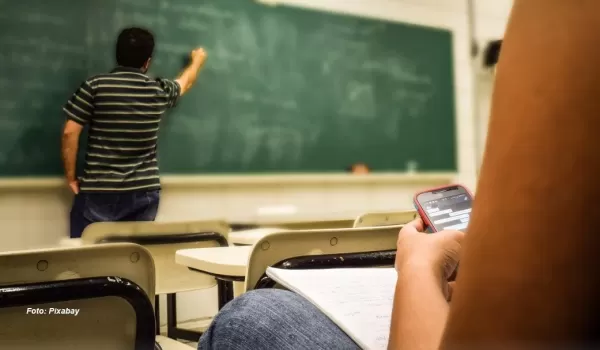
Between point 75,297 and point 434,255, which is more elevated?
point 434,255

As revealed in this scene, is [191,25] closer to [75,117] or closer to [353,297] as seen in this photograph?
[75,117]

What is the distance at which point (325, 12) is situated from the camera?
3.78m

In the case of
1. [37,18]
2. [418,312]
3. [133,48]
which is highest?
[37,18]

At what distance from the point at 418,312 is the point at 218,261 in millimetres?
971

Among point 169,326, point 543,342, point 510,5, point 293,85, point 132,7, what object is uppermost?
point 132,7

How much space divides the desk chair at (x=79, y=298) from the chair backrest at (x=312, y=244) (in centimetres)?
26

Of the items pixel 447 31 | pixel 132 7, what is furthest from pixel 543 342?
pixel 447 31

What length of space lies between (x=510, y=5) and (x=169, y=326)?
2.90 metres

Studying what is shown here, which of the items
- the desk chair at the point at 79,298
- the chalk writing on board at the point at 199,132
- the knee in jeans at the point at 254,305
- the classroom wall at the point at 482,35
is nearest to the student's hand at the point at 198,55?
the chalk writing on board at the point at 199,132

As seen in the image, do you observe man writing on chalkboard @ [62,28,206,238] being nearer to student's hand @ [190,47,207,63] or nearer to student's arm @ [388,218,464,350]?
student's hand @ [190,47,207,63]

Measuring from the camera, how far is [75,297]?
105 cm

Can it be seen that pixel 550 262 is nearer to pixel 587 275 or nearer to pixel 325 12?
pixel 587 275

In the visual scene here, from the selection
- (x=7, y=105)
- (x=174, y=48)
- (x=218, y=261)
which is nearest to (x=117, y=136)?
(x=7, y=105)

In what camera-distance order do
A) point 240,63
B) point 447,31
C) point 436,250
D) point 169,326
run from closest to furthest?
point 436,250, point 169,326, point 240,63, point 447,31
